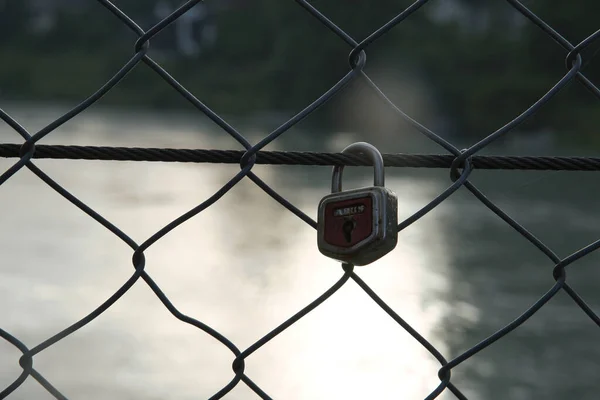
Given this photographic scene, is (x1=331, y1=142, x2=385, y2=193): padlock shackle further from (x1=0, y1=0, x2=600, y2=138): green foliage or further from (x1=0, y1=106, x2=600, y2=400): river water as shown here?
(x1=0, y1=0, x2=600, y2=138): green foliage

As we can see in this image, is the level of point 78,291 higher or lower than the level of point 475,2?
lower

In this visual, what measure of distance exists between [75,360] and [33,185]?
3884 mm

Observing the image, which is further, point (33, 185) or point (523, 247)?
point (33, 185)

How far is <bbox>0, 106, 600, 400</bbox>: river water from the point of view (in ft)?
8.62

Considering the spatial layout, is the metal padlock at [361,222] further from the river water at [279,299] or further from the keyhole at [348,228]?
the river water at [279,299]

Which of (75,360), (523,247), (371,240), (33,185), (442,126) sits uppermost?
(442,126)

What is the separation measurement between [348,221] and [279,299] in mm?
3055

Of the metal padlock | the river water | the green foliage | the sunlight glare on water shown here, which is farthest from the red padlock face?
the green foliage

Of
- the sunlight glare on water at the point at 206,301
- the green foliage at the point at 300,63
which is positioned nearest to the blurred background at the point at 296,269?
the sunlight glare on water at the point at 206,301

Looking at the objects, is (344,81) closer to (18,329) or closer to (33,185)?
(18,329)

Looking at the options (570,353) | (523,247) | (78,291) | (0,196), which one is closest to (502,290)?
(570,353)

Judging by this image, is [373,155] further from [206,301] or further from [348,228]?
[206,301]

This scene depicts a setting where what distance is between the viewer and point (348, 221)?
0.44 metres

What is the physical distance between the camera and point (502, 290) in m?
3.92
